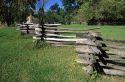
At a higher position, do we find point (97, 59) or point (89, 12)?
point (97, 59)

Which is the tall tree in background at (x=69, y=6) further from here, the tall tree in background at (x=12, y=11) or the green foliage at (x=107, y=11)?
the tall tree in background at (x=12, y=11)

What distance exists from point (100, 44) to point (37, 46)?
6314mm

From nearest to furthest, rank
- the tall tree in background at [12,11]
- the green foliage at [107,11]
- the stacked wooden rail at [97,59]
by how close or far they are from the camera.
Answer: the stacked wooden rail at [97,59]
the tall tree in background at [12,11]
the green foliage at [107,11]

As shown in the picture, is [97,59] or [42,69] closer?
[97,59]

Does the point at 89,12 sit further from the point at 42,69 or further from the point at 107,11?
the point at 42,69

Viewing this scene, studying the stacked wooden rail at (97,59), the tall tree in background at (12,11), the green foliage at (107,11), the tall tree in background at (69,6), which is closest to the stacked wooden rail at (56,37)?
the stacked wooden rail at (97,59)

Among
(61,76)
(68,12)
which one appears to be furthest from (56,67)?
(68,12)

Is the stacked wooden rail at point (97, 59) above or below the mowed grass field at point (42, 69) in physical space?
above

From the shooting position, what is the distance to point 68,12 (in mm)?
114938

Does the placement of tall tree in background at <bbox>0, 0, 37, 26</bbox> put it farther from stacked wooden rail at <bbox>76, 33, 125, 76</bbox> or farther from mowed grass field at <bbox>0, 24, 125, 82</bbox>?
stacked wooden rail at <bbox>76, 33, 125, 76</bbox>

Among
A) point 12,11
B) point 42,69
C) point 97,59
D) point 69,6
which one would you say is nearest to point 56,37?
point 42,69

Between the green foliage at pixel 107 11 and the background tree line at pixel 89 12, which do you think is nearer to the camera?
the background tree line at pixel 89 12

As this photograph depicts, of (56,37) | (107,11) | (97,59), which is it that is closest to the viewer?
(97,59)

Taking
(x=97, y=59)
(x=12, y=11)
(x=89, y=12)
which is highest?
(x=12, y=11)
